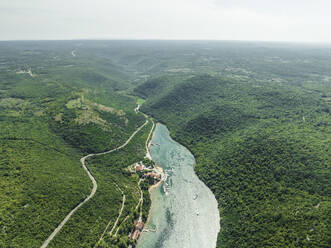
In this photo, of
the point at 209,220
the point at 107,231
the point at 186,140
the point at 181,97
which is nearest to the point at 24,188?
the point at 107,231

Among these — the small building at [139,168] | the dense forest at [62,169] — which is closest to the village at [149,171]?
the small building at [139,168]

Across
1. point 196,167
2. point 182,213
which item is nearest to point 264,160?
point 196,167

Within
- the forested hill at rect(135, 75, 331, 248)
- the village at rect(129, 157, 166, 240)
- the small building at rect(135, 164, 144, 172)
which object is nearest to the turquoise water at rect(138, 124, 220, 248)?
the village at rect(129, 157, 166, 240)

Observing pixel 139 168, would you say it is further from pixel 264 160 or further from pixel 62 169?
pixel 264 160

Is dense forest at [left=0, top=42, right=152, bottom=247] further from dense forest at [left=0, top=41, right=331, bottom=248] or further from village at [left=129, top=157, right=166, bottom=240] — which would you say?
village at [left=129, top=157, right=166, bottom=240]

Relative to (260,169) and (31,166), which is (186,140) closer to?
(260,169)
